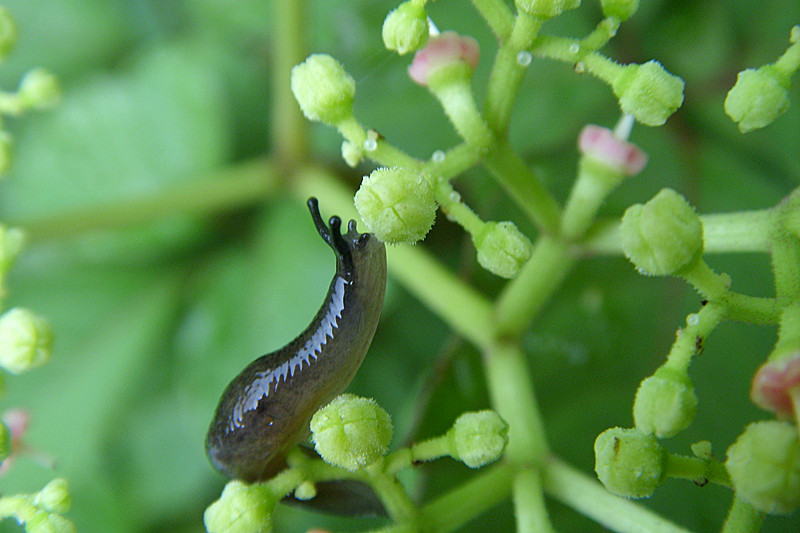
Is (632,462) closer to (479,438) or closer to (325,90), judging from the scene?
(479,438)

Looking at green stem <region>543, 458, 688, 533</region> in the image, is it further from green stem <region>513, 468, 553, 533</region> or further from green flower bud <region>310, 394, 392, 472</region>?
green flower bud <region>310, 394, 392, 472</region>

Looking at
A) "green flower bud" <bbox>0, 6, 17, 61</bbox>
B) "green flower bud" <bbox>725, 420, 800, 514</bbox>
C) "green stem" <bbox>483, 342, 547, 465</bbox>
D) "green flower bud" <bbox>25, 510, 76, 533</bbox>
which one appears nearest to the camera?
"green flower bud" <bbox>725, 420, 800, 514</bbox>

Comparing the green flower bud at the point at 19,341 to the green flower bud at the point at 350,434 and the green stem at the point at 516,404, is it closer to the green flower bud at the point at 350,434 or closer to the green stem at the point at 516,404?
the green flower bud at the point at 350,434

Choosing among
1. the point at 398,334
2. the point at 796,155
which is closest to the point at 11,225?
the point at 398,334

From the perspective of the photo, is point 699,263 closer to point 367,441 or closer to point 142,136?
point 367,441

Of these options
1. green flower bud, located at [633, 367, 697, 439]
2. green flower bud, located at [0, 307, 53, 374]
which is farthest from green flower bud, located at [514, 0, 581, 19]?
green flower bud, located at [0, 307, 53, 374]

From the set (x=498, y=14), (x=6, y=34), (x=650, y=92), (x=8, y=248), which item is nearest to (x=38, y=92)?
(x=6, y=34)

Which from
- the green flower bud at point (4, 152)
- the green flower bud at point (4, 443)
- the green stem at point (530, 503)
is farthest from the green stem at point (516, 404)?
the green flower bud at point (4, 152)
